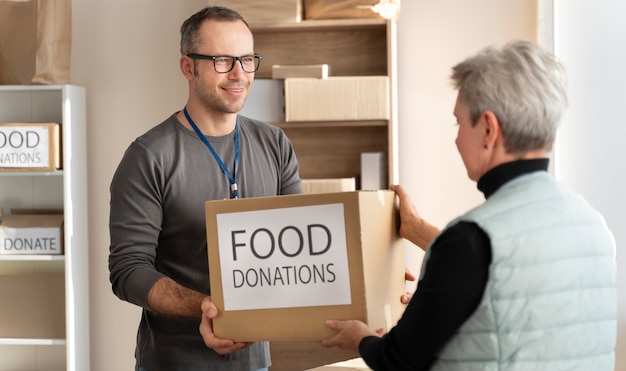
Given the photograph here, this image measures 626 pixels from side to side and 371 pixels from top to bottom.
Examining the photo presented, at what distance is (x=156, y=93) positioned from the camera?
12.6ft

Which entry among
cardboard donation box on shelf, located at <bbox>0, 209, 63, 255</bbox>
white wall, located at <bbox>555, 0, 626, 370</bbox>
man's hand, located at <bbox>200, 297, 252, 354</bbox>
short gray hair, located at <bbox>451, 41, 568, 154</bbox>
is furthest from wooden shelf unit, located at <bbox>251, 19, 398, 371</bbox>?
short gray hair, located at <bbox>451, 41, 568, 154</bbox>

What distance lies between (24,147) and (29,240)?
0.40 meters

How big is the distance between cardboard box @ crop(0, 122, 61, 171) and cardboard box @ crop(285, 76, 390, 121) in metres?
1.06

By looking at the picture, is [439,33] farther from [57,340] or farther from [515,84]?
[515,84]

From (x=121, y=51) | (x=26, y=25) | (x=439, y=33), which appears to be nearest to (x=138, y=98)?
(x=121, y=51)

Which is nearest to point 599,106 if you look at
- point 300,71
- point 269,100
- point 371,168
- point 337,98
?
point 371,168

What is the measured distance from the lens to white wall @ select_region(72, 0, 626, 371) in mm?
3668

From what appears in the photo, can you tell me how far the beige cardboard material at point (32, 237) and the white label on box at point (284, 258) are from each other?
2226 mm

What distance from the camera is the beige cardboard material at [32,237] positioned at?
143 inches

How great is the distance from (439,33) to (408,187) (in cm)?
69

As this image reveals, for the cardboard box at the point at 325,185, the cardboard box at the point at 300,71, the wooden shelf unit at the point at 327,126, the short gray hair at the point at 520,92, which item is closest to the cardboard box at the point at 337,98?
the cardboard box at the point at 300,71

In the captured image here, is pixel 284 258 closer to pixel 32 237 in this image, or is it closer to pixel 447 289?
pixel 447 289

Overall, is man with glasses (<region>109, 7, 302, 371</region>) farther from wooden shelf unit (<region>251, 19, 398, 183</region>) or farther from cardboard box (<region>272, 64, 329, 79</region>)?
wooden shelf unit (<region>251, 19, 398, 183</region>)

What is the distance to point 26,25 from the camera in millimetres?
3646
